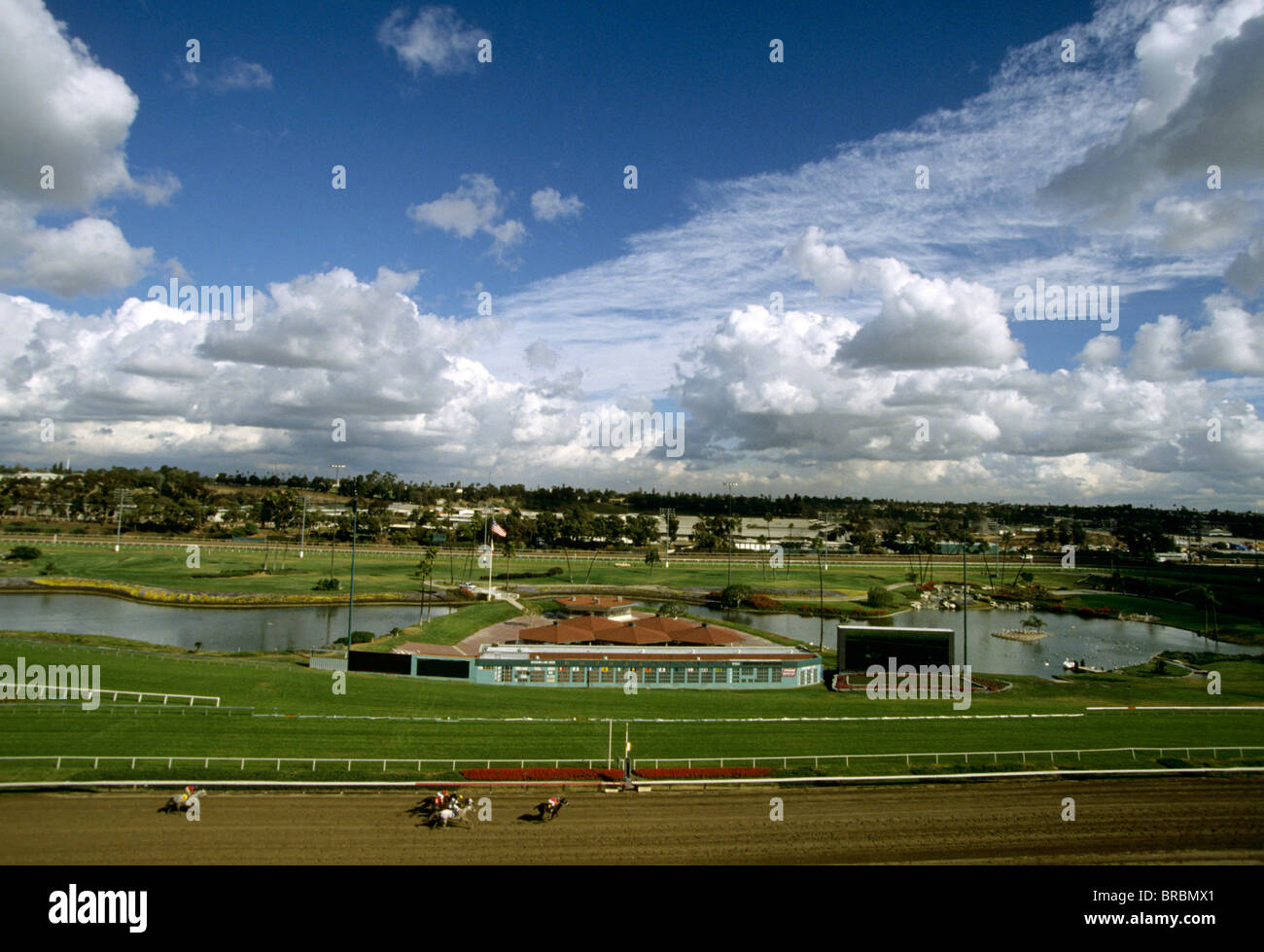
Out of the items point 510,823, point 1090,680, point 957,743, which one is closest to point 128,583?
point 510,823

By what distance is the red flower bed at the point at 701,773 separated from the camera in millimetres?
22000

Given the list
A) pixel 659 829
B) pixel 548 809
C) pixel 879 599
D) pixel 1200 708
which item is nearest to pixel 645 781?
pixel 659 829

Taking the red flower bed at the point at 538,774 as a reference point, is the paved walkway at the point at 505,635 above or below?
below

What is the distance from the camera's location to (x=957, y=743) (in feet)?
87.1

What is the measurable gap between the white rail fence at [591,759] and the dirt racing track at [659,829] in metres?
1.91

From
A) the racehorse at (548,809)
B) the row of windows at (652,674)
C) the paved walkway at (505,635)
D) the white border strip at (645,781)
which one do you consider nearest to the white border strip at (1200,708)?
the white border strip at (645,781)

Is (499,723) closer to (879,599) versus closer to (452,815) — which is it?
(452,815)

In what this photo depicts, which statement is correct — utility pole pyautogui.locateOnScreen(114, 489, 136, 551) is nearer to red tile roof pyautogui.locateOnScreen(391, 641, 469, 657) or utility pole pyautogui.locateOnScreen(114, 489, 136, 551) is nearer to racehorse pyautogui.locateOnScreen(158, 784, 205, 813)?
red tile roof pyautogui.locateOnScreen(391, 641, 469, 657)

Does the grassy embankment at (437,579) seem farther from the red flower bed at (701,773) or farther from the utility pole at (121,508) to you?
the red flower bed at (701,773)
